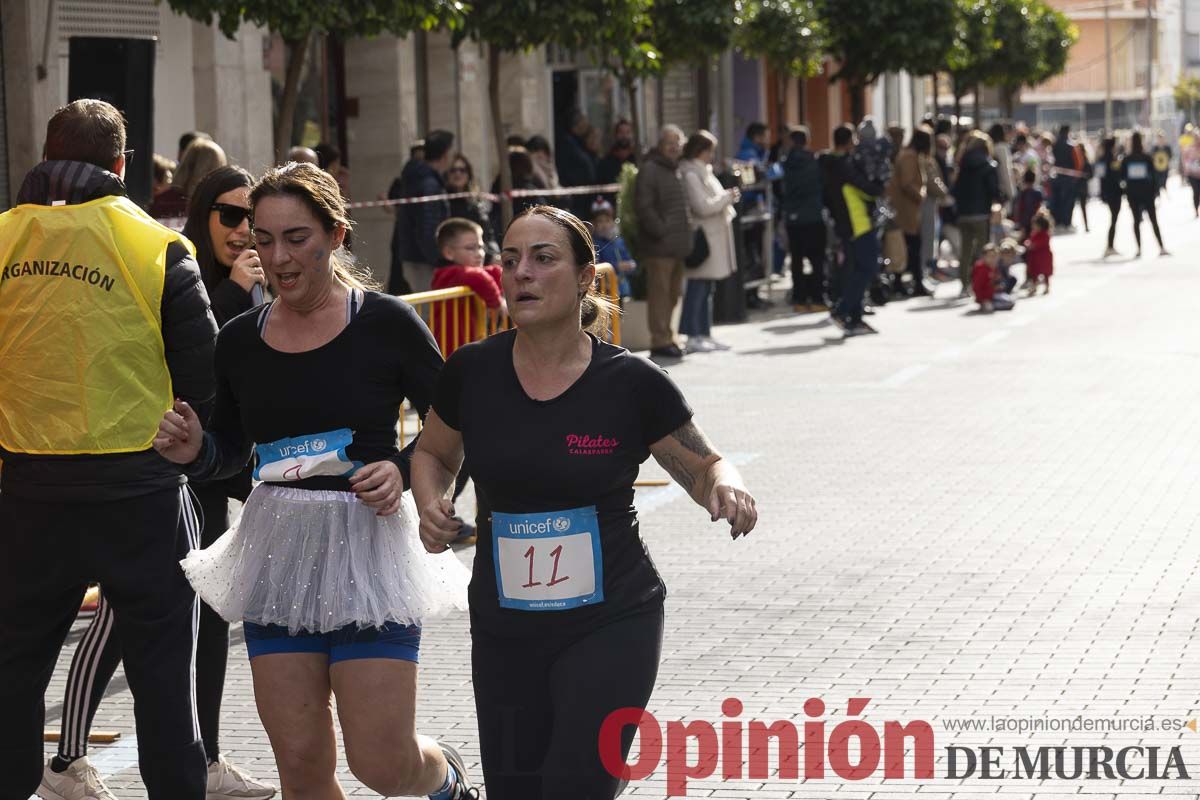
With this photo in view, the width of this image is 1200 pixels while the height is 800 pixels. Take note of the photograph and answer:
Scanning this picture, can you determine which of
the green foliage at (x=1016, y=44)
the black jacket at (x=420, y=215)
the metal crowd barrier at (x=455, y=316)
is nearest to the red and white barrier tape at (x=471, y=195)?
the black jacket at (x=420, y=215)

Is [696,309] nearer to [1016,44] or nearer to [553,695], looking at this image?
[553,695]

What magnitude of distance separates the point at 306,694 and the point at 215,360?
0.83m

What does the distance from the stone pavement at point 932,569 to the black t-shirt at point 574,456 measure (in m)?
1.59

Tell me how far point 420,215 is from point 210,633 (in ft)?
28.9

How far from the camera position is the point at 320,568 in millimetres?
4578

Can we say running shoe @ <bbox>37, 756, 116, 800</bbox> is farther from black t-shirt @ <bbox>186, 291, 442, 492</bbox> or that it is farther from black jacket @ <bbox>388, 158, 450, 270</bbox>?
black jacket @ <bbox>388, 158, 450, 270</bbox>

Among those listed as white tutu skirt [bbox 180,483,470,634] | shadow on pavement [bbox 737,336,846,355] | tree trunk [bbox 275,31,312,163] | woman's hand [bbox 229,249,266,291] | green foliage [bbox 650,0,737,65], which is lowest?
shadow on pavement [bbox 737,336,846,355]

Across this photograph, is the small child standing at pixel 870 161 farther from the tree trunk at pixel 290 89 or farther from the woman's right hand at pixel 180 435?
the woman's right hand at pixel 180 435

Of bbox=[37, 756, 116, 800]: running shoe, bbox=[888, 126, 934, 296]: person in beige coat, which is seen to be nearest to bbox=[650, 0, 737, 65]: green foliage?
bbox=[888, 126, 934, 296]: person in beige coat

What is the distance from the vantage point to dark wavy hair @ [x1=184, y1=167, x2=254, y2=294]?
571 cm

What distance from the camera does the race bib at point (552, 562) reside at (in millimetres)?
4086

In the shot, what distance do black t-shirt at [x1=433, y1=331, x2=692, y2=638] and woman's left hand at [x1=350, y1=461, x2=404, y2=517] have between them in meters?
0.30

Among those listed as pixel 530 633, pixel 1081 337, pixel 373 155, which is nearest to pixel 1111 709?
pixel 530 633

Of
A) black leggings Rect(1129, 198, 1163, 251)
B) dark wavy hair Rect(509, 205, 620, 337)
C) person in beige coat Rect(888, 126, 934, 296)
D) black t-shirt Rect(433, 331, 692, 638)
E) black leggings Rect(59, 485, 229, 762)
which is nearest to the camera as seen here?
black t-shirt Rect(433, 331, 692, 638)
